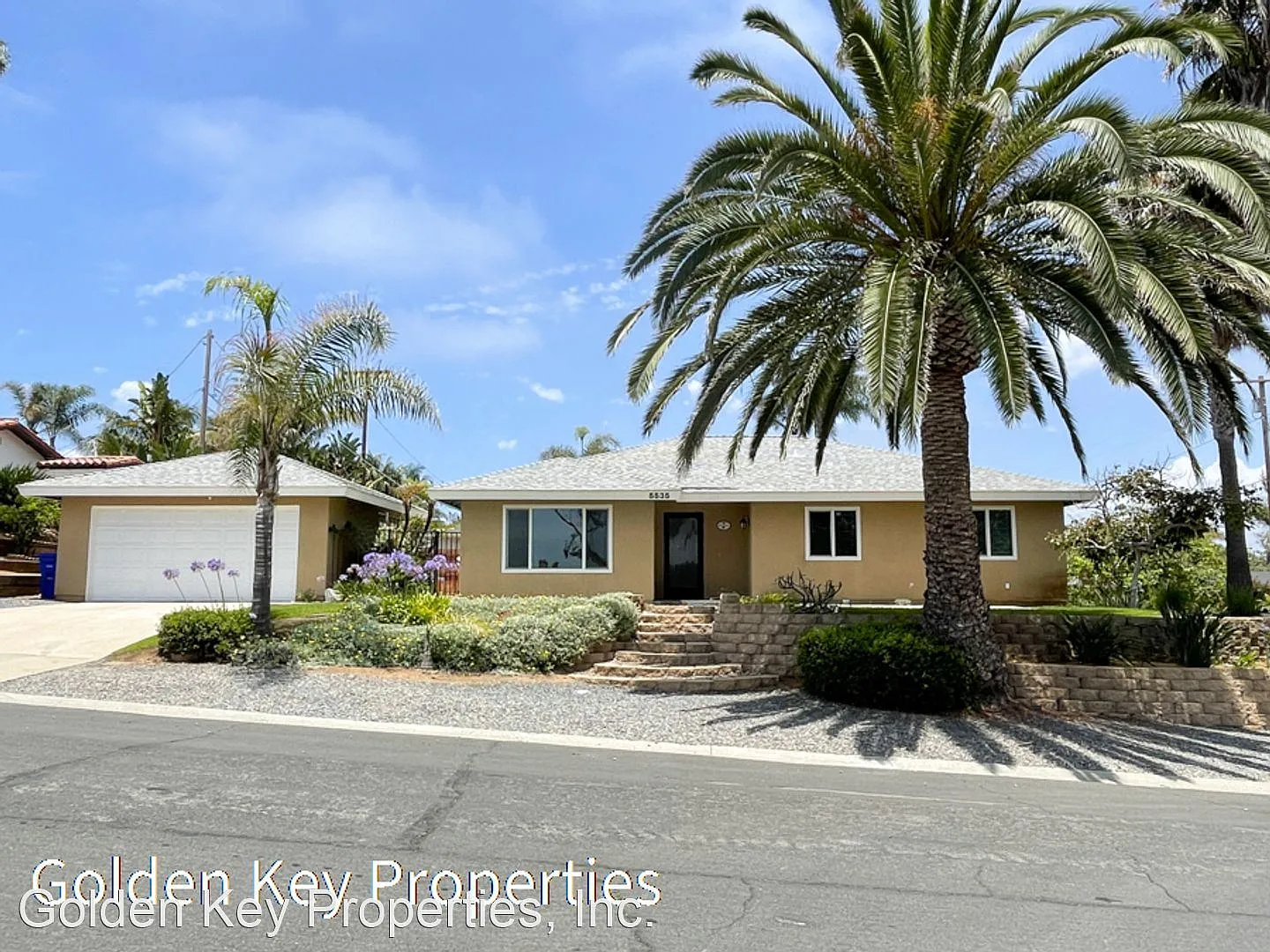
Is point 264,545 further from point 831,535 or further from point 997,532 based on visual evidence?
point 997,532

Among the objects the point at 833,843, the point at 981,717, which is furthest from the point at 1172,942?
the point at 981,717

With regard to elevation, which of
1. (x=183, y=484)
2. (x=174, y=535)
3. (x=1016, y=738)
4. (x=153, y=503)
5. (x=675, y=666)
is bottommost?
(x=1016, y=738)

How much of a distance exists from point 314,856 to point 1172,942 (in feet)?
15.5

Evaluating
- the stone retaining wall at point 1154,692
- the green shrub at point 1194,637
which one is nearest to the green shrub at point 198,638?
the stone retaining wall at point 1154,692

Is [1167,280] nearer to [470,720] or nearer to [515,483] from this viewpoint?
[470,720]

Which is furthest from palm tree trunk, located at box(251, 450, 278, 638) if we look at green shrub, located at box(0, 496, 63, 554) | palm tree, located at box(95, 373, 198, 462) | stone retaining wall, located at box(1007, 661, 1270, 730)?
palm tree, located at box(95, 373, 198, 462)

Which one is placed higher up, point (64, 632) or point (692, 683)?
point (64, 632)

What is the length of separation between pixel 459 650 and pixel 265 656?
2.89m

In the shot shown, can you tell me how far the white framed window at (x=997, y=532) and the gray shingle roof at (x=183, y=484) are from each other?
14607 millimetres

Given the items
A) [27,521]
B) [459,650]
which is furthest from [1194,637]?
[27,521]

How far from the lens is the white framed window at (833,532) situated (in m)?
19.9

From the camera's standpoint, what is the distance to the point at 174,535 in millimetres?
21547

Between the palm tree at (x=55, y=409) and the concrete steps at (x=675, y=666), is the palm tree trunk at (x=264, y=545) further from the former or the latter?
the palm tree at (x=55, y=409)

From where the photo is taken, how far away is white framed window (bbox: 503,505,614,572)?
1994 centimetres
